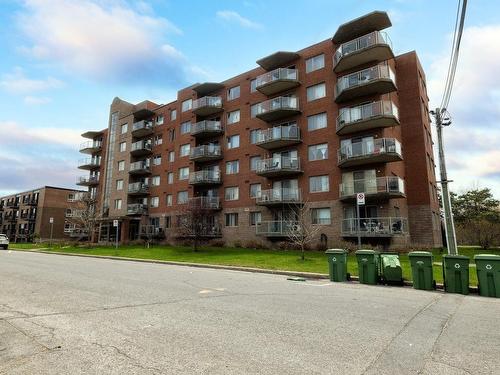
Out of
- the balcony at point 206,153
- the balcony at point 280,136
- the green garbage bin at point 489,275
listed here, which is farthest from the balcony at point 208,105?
the green garbage bin at point 489,275

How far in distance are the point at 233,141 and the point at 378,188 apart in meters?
16.4

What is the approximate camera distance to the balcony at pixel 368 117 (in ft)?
79.3

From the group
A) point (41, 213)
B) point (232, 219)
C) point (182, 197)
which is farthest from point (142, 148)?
→ point (41, 213)

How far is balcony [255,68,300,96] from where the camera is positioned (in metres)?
30.7

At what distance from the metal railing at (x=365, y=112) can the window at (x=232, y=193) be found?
11.9 m

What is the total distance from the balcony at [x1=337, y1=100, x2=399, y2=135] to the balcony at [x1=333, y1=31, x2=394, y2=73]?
143 inches

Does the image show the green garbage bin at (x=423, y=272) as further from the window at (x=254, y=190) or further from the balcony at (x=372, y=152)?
the window at (x=254, y=190)

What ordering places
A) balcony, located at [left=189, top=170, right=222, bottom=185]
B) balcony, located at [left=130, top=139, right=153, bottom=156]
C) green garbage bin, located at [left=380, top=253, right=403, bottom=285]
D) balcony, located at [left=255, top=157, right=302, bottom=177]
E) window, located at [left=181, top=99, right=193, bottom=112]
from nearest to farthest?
green garbage bin, located at [left=380, top=253, right=403, bottom=285] < balcony, located at [left=255, top=157, right=302, bottom=177] < balcony, located at [left=189, top=170, right=222, bottom=185] < window, located at [left=181, top=99, right=193, bottom=112] < balcony, located at [left=130, top=139, right=153, bottom=156]

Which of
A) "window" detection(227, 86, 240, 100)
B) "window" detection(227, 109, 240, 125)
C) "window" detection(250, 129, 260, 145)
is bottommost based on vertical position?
"window" detection(250, 129, 260, 145)

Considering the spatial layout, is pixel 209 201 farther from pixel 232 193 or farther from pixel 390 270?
pixel 390 270

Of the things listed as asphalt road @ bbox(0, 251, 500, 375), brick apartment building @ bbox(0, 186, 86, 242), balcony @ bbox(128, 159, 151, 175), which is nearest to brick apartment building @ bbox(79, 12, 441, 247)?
balcony @ bbox(128, 159, 151, 175)

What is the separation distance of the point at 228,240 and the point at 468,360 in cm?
2927

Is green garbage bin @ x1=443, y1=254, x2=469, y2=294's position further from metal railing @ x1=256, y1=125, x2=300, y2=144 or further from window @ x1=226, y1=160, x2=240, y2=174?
window @ x1=226, y1=160, x2=240, y2=174

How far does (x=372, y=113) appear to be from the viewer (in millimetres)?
24578
